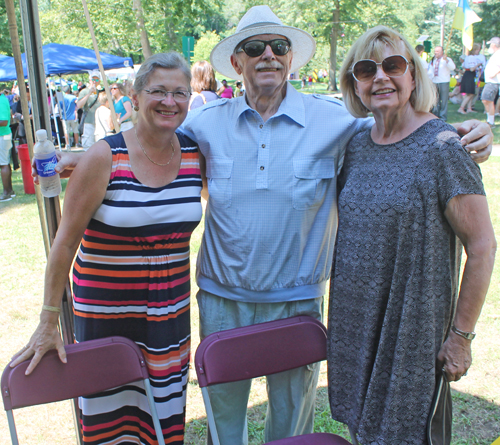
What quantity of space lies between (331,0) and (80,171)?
35.8 m

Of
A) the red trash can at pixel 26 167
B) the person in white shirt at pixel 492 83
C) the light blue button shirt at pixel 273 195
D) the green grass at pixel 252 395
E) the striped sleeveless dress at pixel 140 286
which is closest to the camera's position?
the striped sleeveless dress at pixel 140 286

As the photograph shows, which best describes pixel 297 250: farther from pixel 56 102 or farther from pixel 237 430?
pixel 56 102

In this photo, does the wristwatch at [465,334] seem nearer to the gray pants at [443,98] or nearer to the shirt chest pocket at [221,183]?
the shirt chest pocket at [221,183]

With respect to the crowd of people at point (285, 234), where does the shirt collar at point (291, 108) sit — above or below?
above

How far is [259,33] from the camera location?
2.21 meters

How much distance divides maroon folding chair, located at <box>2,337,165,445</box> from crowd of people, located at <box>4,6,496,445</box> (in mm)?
49

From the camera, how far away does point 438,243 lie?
5.55 ft

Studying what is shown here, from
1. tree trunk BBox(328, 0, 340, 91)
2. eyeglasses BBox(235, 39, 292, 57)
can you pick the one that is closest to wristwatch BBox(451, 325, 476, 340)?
eyeglasses BBox(235, 39, 292, 57)

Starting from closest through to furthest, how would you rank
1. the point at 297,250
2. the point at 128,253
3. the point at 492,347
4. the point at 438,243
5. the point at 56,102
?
the point at 438,243, the point at 128,253, the point at 297,250, the point at 492,347, the point at 56,102

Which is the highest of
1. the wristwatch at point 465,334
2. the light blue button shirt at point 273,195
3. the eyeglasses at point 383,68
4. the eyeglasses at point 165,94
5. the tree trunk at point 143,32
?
the tree trunk at point 143,32

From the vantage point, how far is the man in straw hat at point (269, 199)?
2094mm

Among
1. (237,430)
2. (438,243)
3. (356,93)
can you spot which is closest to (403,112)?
(356,93)

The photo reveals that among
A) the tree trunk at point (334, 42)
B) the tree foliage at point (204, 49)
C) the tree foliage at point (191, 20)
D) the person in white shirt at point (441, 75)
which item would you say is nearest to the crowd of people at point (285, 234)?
the person in white shirt at point (441, 75)

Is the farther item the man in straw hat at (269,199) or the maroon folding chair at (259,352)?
the man in straw hat at (269,199)
